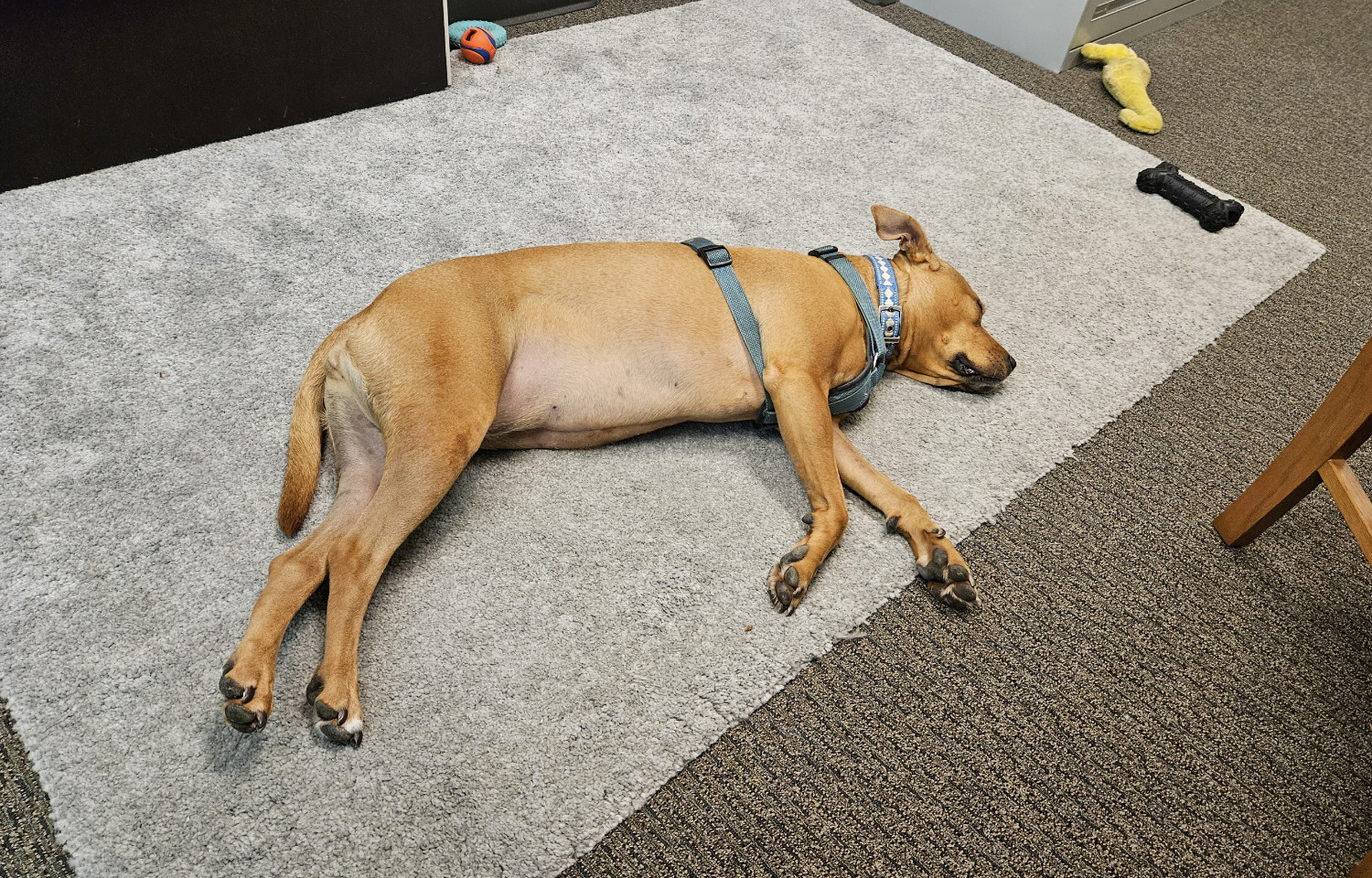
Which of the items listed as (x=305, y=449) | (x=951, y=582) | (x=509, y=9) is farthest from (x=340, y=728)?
(x=509, y=9)

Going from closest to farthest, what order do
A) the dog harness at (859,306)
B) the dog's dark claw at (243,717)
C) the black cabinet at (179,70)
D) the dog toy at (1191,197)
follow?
1. the dog's dark claw at (243,717)
2. the dog harness at (859,306)
3. the black cabinet at (179,70)
4. the dog toy at (1191,197)

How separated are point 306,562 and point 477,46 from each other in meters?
2.63

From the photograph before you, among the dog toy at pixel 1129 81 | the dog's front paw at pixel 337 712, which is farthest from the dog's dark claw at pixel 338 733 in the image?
the dog toy at pixel 1129 81

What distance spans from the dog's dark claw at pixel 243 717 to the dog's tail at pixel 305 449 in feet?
1.47

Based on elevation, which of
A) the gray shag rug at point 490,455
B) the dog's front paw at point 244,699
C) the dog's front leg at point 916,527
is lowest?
the gray shag rug at point 490,455

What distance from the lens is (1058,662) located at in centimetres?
196

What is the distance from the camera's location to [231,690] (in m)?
1.57

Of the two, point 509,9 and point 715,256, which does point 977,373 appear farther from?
point 509,9

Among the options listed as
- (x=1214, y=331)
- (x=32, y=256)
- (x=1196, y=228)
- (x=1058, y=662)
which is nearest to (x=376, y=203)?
(x=32, y=256)

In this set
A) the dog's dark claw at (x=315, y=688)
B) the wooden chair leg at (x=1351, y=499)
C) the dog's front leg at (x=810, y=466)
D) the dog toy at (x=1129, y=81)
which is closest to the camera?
the dog's dark claw at (x=315, y=688)

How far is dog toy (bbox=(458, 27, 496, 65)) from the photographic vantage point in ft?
12.1

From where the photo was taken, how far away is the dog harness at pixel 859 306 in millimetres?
2195

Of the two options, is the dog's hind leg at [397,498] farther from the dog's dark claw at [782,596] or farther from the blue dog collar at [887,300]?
the blue dog collar at [887,300]

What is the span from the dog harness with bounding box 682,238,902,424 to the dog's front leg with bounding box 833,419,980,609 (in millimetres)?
112
